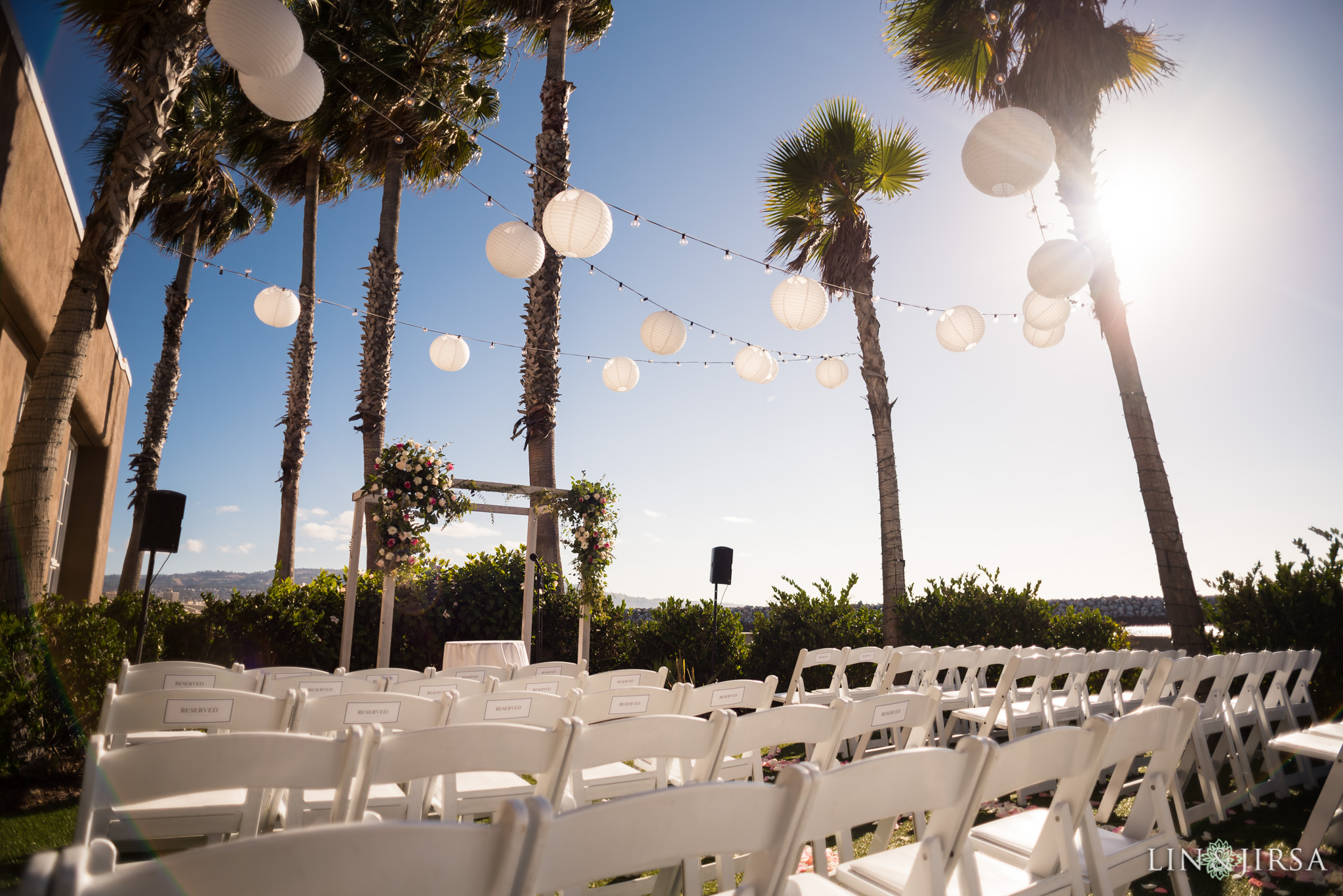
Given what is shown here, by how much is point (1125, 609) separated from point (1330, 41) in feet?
53.5

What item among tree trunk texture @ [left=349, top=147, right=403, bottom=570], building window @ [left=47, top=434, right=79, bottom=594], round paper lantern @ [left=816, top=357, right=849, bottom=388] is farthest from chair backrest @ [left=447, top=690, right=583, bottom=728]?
tree trunk texture @ [left=349, top=147, right=403, bottom=570]

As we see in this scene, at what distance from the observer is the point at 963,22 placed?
7844 millimetres

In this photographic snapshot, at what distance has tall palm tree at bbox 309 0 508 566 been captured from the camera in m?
9.46

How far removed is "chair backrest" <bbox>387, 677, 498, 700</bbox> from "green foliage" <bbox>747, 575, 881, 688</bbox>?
5249 millimetres

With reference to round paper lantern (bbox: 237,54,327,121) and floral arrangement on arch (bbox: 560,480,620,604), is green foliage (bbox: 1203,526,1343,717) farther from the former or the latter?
round paper lantern (bbox: 237,54,327,121)

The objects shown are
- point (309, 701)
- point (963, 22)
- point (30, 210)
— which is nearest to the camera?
point (309, 701)

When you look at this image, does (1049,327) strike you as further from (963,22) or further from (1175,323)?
(963,22)

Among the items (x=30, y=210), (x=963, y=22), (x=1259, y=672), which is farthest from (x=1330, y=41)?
(x=30, y=210)

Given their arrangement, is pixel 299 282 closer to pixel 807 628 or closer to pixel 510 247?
pixel 510 247

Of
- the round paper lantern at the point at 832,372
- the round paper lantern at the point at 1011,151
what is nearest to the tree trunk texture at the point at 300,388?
the round paper lantern at the point at 832,372

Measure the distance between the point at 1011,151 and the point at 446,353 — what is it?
716cm

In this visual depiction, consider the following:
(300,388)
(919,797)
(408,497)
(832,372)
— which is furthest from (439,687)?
(300,388)

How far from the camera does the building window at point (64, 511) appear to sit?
27.2 feet

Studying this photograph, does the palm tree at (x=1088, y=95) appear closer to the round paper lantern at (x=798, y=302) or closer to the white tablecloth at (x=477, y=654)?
the round paper lantern at (x=798, y=302)
